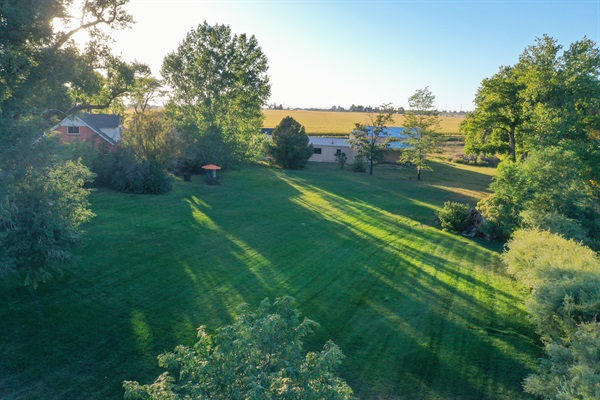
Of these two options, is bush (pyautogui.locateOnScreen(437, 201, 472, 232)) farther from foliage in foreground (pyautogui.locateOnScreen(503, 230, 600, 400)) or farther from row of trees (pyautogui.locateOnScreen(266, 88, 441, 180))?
row of trees (pyautogui.locateOnScreen(266, 88, 441, 180))

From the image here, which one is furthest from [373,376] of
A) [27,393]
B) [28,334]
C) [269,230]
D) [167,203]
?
[167,203]

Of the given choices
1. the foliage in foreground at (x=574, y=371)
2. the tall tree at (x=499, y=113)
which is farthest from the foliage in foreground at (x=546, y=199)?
the tall tree at (x=499, y=113)

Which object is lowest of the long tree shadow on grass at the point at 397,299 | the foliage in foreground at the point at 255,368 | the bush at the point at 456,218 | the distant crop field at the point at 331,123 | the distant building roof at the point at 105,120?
the long tree shadow on grass at the point at 397,299

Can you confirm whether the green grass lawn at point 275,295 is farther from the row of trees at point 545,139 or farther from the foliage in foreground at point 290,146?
the foliage in foreground at point 290,146

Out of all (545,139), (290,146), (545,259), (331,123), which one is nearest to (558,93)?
(545,139)

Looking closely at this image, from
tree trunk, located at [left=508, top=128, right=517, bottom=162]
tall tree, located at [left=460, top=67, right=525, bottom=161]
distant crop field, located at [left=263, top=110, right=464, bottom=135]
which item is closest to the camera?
tall tree, located at [left=460, top=67, right=525, bottom=161]

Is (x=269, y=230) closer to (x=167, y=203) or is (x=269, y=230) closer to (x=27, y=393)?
(x=167, y=203)

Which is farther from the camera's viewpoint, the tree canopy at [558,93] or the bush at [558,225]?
the tree canopy at [558,93]

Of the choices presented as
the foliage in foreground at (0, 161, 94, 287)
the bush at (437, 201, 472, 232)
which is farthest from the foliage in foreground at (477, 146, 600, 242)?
the foliage in foreground at (0, 161, 94, 287)
